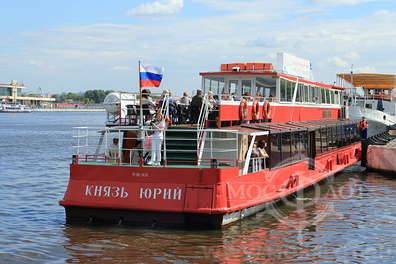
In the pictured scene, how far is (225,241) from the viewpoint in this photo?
14.2 meters

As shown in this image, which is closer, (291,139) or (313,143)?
(291,139)

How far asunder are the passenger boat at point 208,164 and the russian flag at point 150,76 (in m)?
1.25

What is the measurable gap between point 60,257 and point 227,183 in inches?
172

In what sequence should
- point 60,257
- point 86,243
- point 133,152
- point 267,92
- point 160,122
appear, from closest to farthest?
1. point 60,257
2. point 86,243
3. point 160,122
4. point 133,152
5. point 267,92

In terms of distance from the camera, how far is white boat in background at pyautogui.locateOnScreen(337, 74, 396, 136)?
149 feet

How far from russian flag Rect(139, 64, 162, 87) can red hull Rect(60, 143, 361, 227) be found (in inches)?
89.2

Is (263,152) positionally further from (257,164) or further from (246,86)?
(246,86)

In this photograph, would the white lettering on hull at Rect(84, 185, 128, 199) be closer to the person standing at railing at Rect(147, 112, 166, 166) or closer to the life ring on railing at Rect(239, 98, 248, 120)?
the person standing at railing at Rect(147, 112, 166, 166)

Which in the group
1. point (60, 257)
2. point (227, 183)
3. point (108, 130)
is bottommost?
point (60, 257)

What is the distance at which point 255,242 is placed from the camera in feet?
47.2

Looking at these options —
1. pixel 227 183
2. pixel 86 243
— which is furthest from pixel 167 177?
pixel 86 243

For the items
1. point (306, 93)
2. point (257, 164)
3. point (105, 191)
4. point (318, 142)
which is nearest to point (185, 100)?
point (257, 164)

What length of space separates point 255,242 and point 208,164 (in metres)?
2.69

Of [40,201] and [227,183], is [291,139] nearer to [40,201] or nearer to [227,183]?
[227,183]
